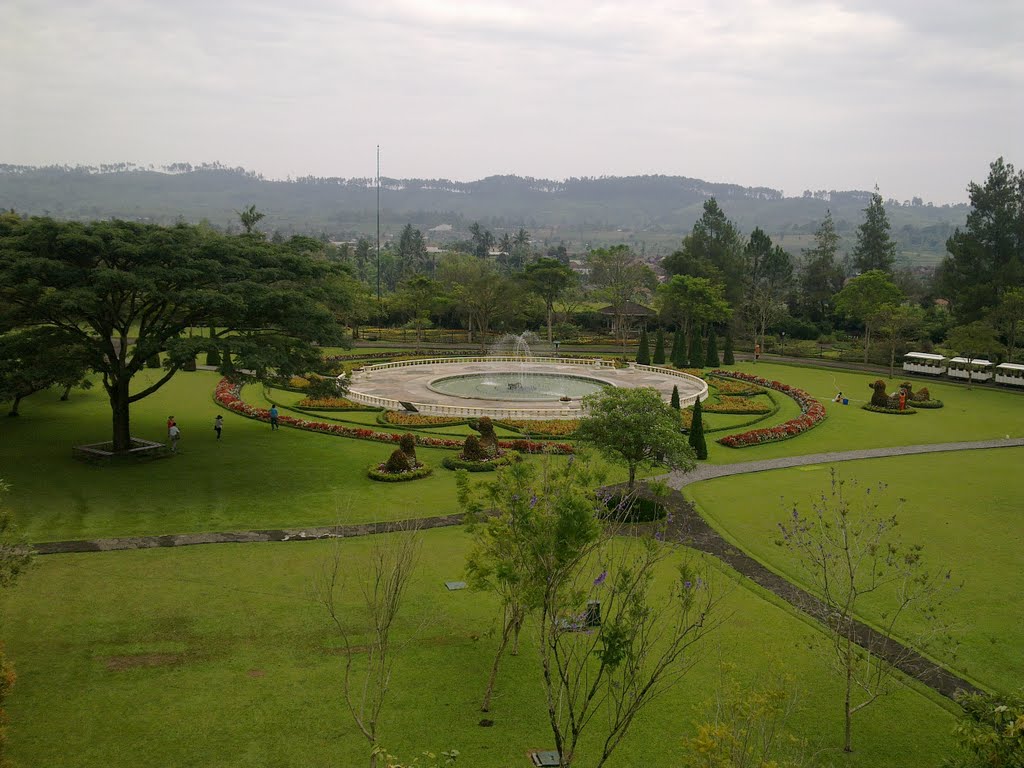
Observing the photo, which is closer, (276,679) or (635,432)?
(276,679)

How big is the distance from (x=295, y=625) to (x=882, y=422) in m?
38.2

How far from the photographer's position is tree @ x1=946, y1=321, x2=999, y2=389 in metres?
57.8

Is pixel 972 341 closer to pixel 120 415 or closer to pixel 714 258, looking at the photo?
pixel 714 258

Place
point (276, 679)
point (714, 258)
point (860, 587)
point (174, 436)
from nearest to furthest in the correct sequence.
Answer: point (276, 679) < point (860, 587) < point (174, 436) < point (714, 258)

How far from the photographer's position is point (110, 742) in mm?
14422

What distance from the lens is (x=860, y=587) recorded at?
22.1 m

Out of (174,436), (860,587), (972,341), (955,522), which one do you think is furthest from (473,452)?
(972,341)

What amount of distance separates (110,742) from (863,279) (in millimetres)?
73579

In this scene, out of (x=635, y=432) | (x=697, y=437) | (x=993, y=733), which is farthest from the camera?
(x=697, y=437)

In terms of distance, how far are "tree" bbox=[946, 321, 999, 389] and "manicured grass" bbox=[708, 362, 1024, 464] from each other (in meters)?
2.90

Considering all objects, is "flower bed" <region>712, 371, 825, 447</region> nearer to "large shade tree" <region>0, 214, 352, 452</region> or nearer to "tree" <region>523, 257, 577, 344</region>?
"large shade tree" <region>0, 214, 352, 452</region>

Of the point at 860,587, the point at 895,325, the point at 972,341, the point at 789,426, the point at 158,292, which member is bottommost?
the point at 860,587

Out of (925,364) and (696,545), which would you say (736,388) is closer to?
(925,364)

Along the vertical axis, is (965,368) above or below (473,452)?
above
